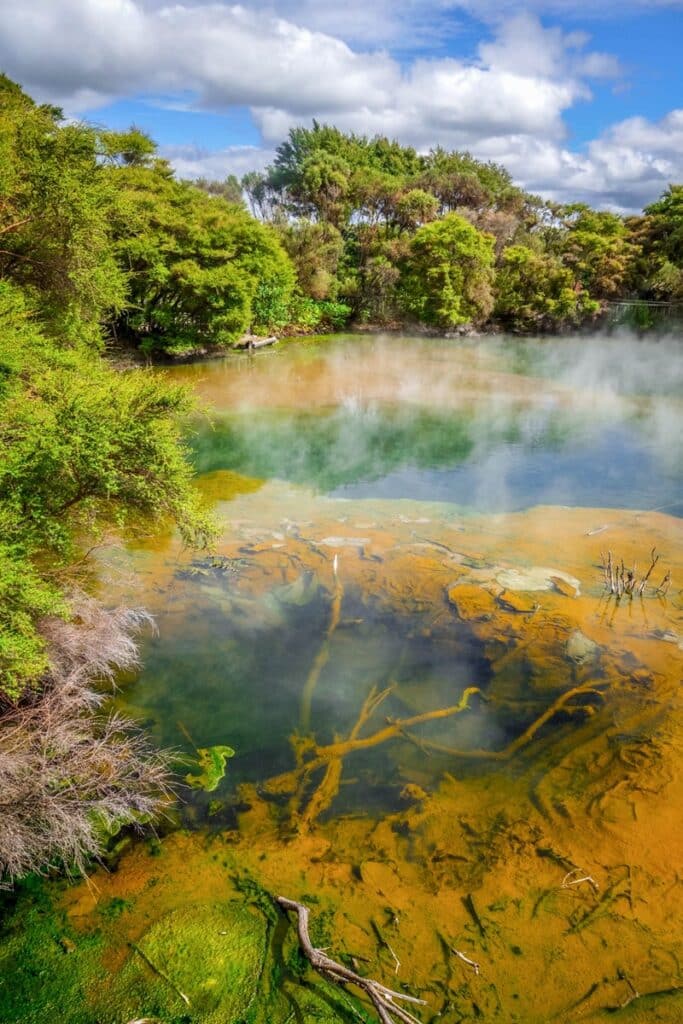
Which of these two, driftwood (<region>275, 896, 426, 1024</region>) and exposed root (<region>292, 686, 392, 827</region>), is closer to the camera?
driftwood (<region>275, 896, 426, 1024</region>)

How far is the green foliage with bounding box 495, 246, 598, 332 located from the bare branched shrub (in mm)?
43516

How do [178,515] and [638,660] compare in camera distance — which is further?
[638,660]

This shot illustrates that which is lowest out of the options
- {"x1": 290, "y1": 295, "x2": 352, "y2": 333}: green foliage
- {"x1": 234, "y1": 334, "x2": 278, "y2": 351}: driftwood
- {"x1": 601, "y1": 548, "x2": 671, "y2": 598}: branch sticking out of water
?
{"x1": 601, "y1": 548, "x2": 671, "y2": 598}: branch sticking out of water

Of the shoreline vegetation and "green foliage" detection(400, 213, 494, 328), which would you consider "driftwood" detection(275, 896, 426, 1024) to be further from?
"green foliage" detection(400, 213, 494, 328)

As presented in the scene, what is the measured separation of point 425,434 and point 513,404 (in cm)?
625

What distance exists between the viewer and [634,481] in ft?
59.4

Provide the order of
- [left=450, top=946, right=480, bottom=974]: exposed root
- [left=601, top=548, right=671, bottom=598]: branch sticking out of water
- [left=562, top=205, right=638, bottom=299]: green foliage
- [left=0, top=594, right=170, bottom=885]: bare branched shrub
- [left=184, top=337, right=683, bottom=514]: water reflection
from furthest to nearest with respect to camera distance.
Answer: [left=562, top=205, right=638, bottom=299]: green foliage → [left=184, top=337, right=683, bottom=514]: water reflection → [left=601, top=548, right=671, bottom=598]: branch sticking out of water → [left=0, top=594, right=170, bottom=885]: bare branched shrub → [left=450, top=946, right=480, bottom=974]: exposed root

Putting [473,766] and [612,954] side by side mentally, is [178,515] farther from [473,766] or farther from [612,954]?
[612,954]

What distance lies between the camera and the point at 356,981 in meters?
4.98

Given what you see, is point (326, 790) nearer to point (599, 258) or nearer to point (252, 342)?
point (252, 342)

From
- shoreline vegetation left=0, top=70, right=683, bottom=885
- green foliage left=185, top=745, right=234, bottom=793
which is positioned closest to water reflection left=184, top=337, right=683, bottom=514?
shoreline vegetation left=0, top=70, right=683, bottom=885

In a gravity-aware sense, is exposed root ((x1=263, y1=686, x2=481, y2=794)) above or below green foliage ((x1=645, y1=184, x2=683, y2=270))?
below

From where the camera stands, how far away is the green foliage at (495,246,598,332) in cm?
4475

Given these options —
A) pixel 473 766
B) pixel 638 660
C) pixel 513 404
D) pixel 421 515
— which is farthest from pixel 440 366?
pixel 473 766
